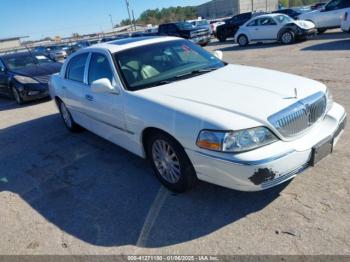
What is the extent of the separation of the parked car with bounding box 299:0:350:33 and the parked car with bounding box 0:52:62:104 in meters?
12.6

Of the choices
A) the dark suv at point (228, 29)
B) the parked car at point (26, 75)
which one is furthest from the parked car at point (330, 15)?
the parked car at point (26, 75)

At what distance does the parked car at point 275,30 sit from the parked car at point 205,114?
11.9 meters

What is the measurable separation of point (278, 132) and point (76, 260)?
2.06 m

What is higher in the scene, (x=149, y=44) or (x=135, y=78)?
(x=149, y=44)

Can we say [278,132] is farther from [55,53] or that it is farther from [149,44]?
[55,53]

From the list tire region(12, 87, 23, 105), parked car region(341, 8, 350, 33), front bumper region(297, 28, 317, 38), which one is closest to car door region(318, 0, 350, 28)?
front bumper region(297, 28, 317, 38)

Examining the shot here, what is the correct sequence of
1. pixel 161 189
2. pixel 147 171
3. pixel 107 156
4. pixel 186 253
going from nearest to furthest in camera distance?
pixel 186 253, pixel 161 189, pixel 147 171, pixel 107 156

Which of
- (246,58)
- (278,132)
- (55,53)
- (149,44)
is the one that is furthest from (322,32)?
(55,53)

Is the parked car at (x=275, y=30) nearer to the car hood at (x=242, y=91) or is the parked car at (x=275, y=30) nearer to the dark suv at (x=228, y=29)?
the dark suv at (x=228, y=29)

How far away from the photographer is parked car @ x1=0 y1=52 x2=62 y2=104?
962 centimetres

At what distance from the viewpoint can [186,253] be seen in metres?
2.80

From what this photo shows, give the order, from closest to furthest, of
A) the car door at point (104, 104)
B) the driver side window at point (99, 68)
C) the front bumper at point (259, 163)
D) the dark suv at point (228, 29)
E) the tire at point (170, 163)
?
1. the front bumper at point (259, 163)
2. the tire at point (170, 163)
3. the car door at point (104, 104)
4. the driver side window at point (99, 68)
5. the dark suv at point (228, 29)

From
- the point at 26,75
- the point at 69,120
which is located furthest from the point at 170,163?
the point at 26,75

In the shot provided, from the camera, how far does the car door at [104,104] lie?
160 inches
